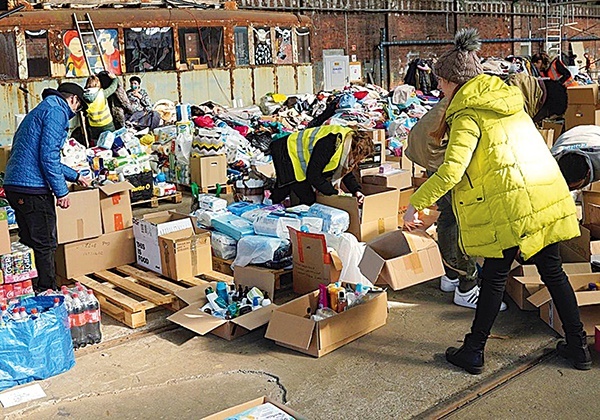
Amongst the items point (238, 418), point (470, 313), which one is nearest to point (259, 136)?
point (470, 313)

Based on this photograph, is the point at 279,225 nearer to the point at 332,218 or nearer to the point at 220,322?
the point at 332,218

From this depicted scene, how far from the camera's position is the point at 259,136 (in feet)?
33.2

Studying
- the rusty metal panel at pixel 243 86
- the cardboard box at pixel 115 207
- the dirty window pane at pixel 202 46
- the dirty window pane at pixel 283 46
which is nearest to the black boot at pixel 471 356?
the cardboard box at pixel 115 207

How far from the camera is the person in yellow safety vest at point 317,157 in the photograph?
17.7 feet

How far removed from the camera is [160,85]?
12812 mm

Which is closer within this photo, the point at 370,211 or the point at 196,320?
the point at 196,320

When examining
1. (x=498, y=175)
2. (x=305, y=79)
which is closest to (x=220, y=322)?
(x=498, y=175)

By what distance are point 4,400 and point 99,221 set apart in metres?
1.94

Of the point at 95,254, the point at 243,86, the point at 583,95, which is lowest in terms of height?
the point at 95,254

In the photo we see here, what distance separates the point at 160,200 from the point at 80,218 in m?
3.13

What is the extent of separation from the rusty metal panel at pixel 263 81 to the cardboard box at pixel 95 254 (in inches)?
354

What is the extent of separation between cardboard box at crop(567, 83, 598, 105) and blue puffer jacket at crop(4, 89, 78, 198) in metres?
5.14

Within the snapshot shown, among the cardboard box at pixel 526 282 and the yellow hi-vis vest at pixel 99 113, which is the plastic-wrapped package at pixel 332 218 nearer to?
the cardboard box at pixel 526 282

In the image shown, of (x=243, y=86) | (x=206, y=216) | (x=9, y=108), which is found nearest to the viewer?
(x=206, y=216)
